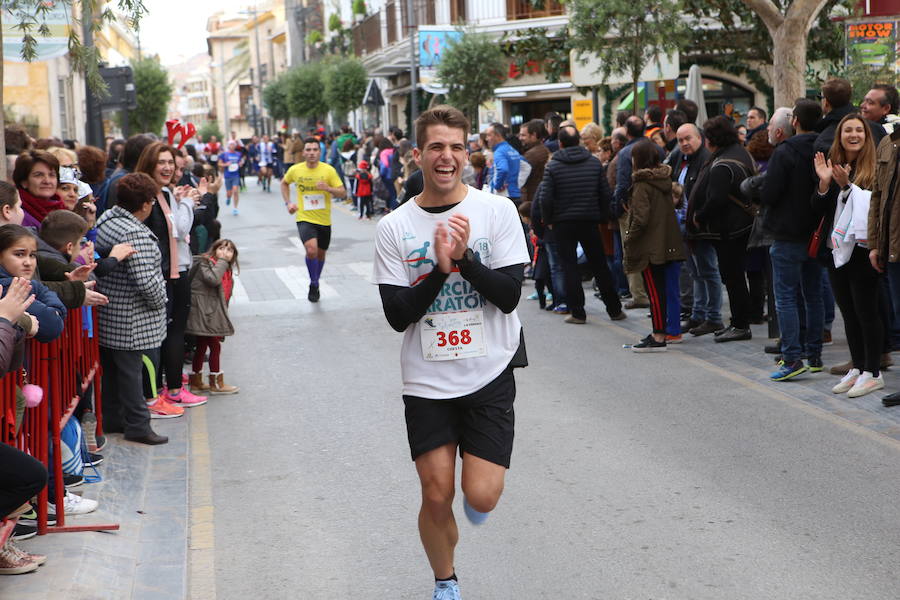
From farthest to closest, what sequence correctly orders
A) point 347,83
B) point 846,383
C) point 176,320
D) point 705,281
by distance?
point 347,83 < point 705,281 < point 176,320 < point 846,383

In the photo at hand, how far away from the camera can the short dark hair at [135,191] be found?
298 inches

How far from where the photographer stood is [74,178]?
8.04 metres

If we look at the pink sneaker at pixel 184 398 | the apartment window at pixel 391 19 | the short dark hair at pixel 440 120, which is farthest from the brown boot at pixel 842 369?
the apartment window at pixel 391 19

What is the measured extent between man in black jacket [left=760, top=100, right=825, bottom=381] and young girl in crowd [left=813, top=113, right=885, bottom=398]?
23 cm

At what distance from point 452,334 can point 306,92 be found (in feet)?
183

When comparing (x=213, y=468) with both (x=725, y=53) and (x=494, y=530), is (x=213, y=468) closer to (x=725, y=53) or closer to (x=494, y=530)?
(x=494, y=530)

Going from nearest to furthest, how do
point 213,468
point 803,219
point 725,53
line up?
1. point 213,468
2. point 803,219
3. point 725,53

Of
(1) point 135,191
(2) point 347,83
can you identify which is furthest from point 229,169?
(1) point 135,191

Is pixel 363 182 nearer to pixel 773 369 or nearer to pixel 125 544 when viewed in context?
pixel 773 369

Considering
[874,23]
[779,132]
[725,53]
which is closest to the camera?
[779,132]

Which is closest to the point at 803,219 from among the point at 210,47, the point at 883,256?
the point at 883,256

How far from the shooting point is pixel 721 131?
10297 millimetres

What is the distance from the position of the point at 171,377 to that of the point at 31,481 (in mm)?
4348

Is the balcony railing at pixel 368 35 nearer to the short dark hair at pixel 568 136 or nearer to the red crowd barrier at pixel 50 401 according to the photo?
the short dark hair at pixel 568 136
